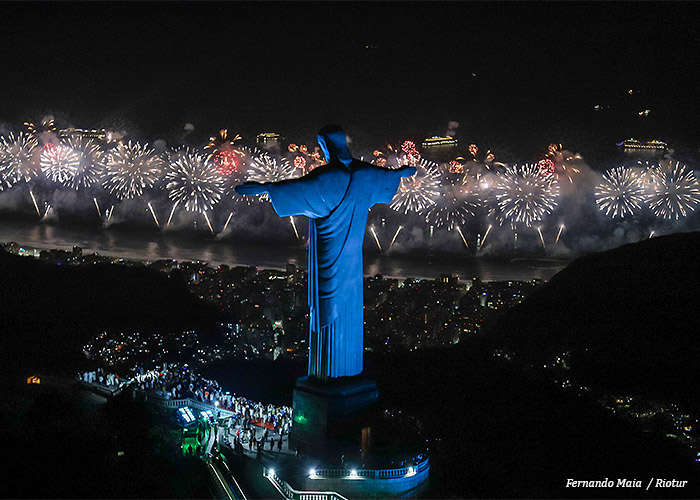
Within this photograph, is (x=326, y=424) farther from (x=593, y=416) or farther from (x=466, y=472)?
(x=593, y=416)

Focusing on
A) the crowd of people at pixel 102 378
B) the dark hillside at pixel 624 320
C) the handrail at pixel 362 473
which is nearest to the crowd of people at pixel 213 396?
the crowd of people at pixel 102 378

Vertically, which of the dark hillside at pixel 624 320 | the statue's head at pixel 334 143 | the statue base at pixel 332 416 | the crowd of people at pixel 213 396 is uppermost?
the statue's head at pixel 334 143

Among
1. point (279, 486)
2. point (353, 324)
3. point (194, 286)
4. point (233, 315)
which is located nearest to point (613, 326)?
point (353, 324)

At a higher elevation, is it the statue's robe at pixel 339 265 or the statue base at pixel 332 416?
the statue's robe at pixel 339 265

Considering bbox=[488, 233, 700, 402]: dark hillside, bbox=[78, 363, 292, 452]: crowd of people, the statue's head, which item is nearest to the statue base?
bbox=[78, 363, 292, 452]: crowd of people

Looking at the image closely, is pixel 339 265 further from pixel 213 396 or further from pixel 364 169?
pixel 213 396

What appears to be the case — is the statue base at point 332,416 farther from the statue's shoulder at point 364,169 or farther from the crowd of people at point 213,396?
the statue's shoulder at point 364,169

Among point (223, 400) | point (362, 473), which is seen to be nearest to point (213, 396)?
point (223, 400)

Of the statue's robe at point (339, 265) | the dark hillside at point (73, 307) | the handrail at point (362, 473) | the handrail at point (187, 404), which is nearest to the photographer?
the handrail at point (362, 473)
